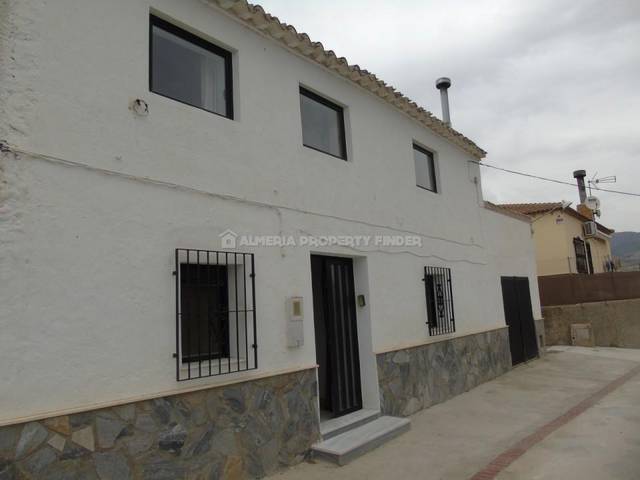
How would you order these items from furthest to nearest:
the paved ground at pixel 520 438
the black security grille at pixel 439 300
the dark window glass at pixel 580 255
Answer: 1. the dark window glass at pixel 580 255
2. the black security grille at pixel 439 300
3. the paved ground at pixel 520 438

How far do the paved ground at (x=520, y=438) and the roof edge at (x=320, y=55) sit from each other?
4679mm

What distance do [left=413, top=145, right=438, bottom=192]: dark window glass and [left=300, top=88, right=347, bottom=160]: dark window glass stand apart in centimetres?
209

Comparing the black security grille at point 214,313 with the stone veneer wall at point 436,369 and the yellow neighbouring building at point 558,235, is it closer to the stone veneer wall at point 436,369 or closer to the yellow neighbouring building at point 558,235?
the stone veneer wall at point 436,369

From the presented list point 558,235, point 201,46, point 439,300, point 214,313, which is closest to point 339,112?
point 201,46

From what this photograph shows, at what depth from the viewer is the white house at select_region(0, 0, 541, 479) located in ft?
10.8

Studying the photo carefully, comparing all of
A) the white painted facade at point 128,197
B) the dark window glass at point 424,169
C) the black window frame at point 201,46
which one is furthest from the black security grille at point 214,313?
the dark window glass at point 424,169

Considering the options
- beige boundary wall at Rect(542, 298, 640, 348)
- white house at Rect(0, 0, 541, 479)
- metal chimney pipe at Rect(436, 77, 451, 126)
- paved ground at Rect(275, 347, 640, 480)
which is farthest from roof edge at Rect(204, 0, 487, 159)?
beige boundary wall at Rect(542, 298, 640, 348)

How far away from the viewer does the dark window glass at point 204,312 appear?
4.24 metres

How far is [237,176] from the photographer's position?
4754mm

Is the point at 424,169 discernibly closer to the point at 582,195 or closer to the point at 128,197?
the point at 128,197

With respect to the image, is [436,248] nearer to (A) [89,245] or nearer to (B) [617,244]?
(A) [89,245]

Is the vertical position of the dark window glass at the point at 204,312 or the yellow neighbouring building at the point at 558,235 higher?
the yellow neighbouring building at the point at 558,235

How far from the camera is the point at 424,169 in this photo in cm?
845

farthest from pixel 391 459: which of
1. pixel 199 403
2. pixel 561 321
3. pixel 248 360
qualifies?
pixel 561 321
